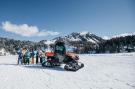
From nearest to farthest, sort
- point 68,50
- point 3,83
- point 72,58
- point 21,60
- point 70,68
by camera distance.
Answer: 1. point 3,83
2. point 70,68
3. point 72,58
4. point 68,50
5. point 21,60

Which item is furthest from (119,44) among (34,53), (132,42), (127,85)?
(127,85)

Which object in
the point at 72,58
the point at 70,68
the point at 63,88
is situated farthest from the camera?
the point at 72,58

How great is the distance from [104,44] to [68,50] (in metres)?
A: 95.8

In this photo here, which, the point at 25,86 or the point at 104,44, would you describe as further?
the point at 104,44

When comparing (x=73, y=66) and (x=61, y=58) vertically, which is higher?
(x=61, y=58)

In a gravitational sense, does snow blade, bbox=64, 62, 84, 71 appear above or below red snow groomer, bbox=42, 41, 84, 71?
below

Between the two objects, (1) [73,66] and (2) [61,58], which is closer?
(1) [73,66]

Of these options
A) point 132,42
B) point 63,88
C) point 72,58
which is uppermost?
point 132,42

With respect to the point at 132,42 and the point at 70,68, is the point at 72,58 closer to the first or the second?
the point at 70,68

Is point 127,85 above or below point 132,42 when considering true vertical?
below

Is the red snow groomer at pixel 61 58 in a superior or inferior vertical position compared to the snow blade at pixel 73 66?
superior

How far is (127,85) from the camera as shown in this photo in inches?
452

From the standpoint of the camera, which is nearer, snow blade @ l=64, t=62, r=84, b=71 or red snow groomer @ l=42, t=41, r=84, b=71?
snow blade @ l=64, t=62, r=84, b=71

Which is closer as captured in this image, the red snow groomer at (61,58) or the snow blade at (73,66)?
the snow blade at (73,66)
